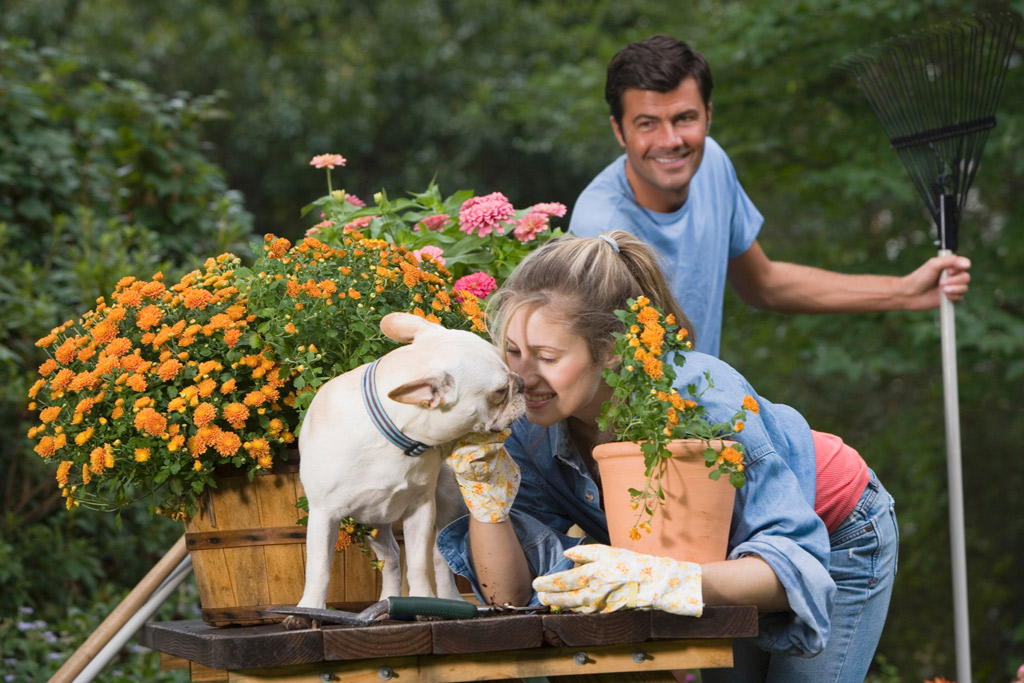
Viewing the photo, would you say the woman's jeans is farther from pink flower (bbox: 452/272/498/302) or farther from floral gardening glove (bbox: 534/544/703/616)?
pink flower (bbox: 452/272/498/302)

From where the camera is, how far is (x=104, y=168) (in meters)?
4.49

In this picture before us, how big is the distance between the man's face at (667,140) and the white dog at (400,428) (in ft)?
4.84

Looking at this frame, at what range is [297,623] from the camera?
1.64m

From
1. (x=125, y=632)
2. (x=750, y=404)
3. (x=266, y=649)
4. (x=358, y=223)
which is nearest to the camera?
(x=266, y=649)

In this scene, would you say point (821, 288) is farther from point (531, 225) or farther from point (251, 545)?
point (251, 545)

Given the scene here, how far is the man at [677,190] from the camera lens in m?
3.03

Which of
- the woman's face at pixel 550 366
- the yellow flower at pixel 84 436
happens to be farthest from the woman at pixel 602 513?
the yellow flower at pixel 84 436

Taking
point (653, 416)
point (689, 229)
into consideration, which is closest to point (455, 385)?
point (653, 416)

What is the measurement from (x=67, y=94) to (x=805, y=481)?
13.2 ft

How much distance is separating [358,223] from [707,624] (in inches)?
51.7

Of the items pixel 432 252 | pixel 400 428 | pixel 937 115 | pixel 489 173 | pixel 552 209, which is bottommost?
pixel 400 428

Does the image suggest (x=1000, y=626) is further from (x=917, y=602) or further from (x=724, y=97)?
(x=724, y=97)

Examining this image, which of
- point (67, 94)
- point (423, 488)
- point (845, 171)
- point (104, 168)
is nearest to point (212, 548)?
point (423, 488)

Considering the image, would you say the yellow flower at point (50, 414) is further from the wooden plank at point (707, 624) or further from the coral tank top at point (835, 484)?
the coral tank top at point (835, 484)
